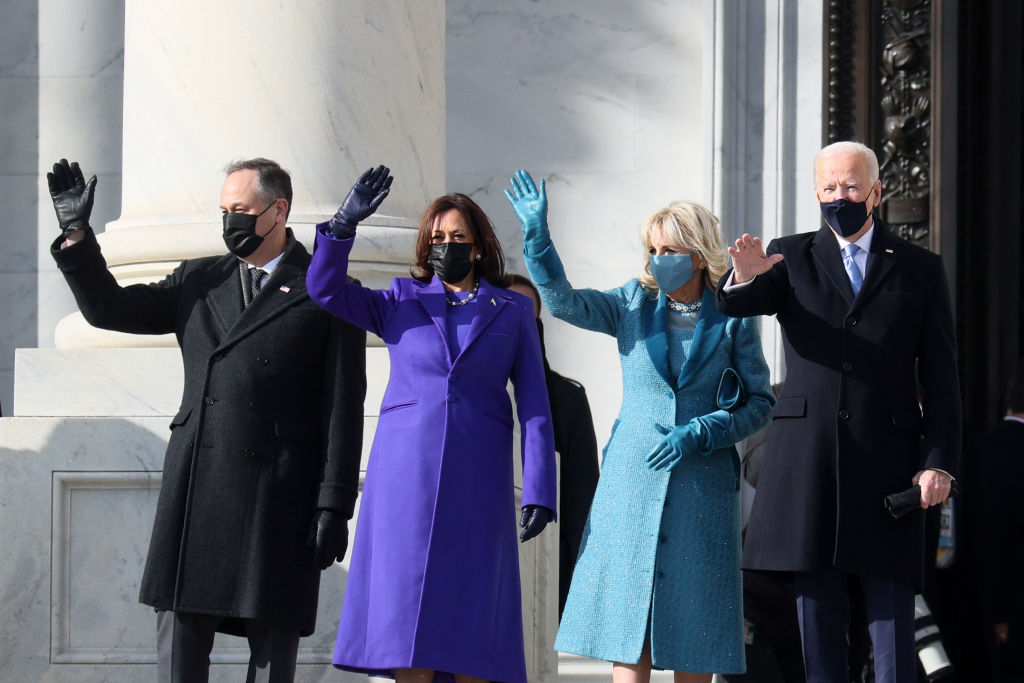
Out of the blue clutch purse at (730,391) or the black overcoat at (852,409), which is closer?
the black overcoat at (852,409)

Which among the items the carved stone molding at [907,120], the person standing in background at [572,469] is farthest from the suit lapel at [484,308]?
the carved stone molding at [907,120]

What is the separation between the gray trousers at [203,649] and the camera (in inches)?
201

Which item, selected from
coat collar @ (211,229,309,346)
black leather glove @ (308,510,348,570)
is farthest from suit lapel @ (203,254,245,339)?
black leather glove @ (308,510,348,570)

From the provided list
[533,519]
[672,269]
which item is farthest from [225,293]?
[672,269]

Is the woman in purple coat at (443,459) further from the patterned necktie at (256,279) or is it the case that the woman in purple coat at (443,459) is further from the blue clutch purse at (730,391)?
the blue clutch purse at (730,391)

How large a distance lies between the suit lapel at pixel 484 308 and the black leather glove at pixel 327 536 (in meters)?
0.61

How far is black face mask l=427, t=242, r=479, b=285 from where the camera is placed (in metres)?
5.18

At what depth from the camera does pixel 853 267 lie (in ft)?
17.8

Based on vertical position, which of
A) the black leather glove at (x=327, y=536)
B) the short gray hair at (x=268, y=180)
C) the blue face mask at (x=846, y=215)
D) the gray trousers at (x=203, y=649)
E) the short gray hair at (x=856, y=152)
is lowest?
the gray trousers at (x=203, y=649)

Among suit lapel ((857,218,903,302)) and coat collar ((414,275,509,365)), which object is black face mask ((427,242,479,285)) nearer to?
coat collar ((414,275,509,365))

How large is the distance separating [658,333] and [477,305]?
2.51ft

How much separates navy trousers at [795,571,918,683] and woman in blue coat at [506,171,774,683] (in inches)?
17.6

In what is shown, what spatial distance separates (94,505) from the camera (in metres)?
6.22

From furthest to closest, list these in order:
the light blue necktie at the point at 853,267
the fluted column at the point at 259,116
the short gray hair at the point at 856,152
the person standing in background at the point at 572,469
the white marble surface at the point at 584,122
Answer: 1. the white marble surface at the point at 584,122
2. the person standing in background at the point at 572,469
3. the fluted column at the point at 259,116
4. the light blue necktie at the point at 853,267
5. the short gray hair at the point at 856,152
